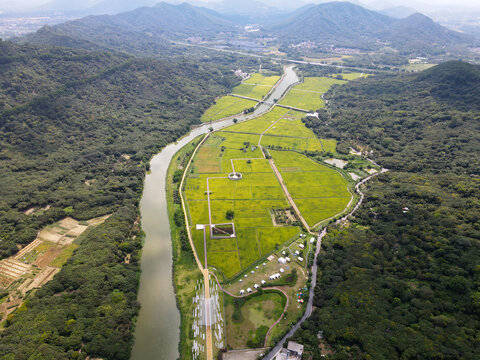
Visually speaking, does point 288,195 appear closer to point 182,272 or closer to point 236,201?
point 236,201

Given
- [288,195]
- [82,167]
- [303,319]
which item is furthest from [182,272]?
[82,167]

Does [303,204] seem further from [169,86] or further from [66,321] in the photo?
[169,86]

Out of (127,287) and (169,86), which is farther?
(169,86)

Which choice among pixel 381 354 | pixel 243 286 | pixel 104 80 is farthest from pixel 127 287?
pixel 104 80

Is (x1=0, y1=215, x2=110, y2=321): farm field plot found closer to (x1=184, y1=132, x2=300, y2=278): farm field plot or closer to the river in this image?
the river

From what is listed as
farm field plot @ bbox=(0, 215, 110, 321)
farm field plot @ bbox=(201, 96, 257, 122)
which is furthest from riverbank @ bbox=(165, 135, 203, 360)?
farm field plot @ bbox=(201, 96, 257, 122)

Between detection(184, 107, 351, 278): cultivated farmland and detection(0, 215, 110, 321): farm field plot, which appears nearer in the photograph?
detection(0, 215, 110, 321): farm field plot
